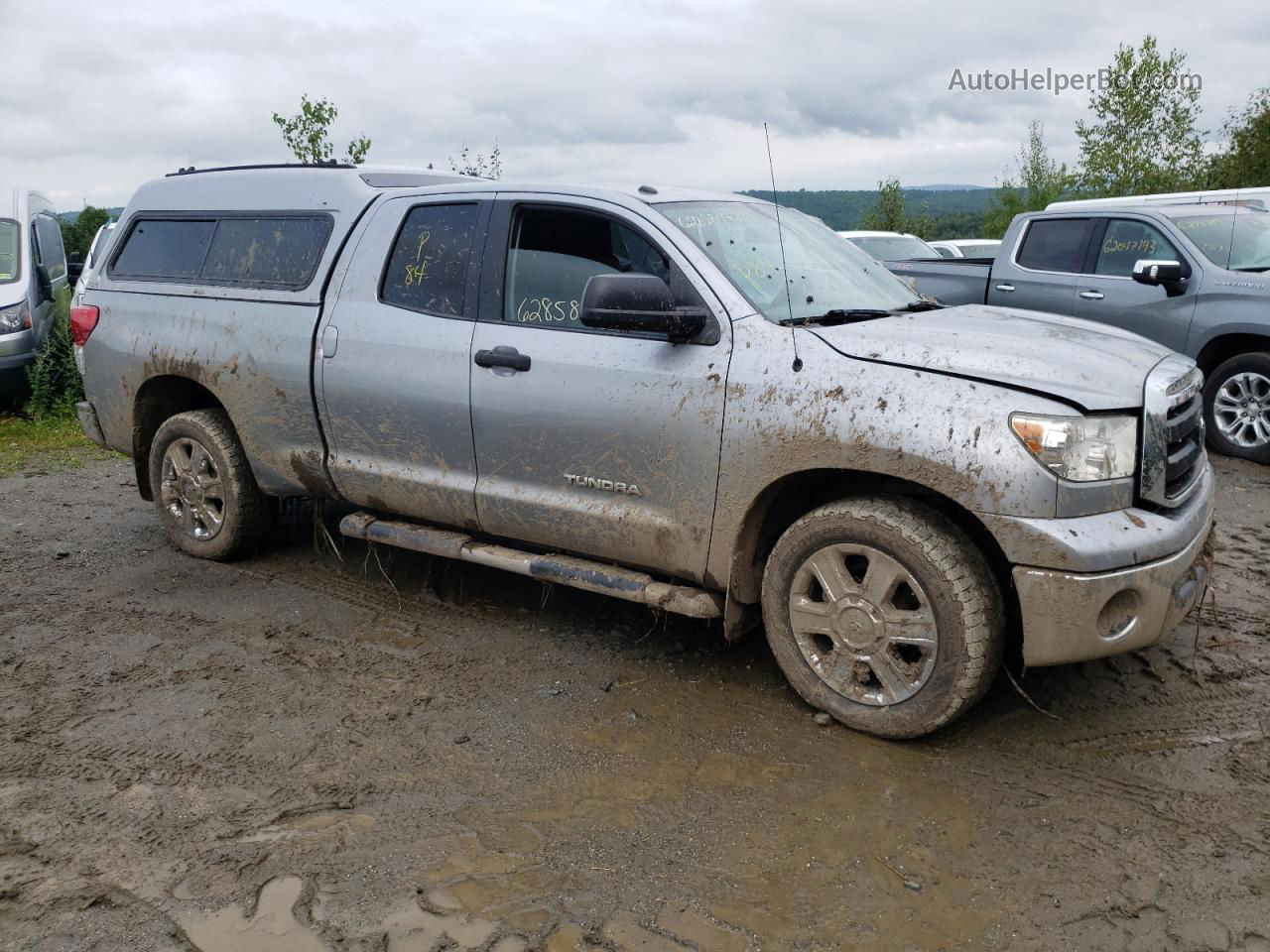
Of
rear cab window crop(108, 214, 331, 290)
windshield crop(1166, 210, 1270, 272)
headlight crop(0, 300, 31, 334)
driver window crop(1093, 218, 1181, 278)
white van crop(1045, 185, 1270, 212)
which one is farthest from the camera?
headlight crop(0, 300, 31, 334)

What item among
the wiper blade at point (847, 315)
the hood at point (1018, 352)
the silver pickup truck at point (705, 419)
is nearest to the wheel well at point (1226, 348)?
the silver pickup truck at point (705, 419)

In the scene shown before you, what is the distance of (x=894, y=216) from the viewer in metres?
33.5

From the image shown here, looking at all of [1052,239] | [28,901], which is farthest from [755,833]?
[1052,239]

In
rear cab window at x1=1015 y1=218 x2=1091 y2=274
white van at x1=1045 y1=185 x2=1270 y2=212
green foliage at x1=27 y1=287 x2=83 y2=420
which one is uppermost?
white van at x1=1045 y1=185 x2=1270 y2=212

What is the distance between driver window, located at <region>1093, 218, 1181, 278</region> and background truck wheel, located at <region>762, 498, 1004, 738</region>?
587 centimetres

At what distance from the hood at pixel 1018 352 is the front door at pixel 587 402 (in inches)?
21.0

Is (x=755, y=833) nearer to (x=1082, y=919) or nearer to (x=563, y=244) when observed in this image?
(x=1082, y=919)

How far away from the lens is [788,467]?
3.55 m

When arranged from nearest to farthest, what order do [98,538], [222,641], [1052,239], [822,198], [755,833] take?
[755,833], [222,641], [822,198], [98,538], [1052,239]

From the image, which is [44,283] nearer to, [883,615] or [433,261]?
[433,261]

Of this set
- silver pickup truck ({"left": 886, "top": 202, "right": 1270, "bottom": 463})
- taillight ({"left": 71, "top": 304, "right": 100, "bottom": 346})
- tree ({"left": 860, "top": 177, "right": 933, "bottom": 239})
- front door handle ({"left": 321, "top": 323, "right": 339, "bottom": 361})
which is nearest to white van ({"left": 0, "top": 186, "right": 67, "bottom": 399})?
taillight ({"left": 71, "top": 304, "right": 100, "bottom": 346})

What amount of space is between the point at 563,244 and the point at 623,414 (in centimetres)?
83

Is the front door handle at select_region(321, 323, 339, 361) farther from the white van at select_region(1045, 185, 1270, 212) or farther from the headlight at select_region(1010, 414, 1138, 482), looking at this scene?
the white van at select_region(1045, 185, 1270, 212)

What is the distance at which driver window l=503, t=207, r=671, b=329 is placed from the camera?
4078mm
